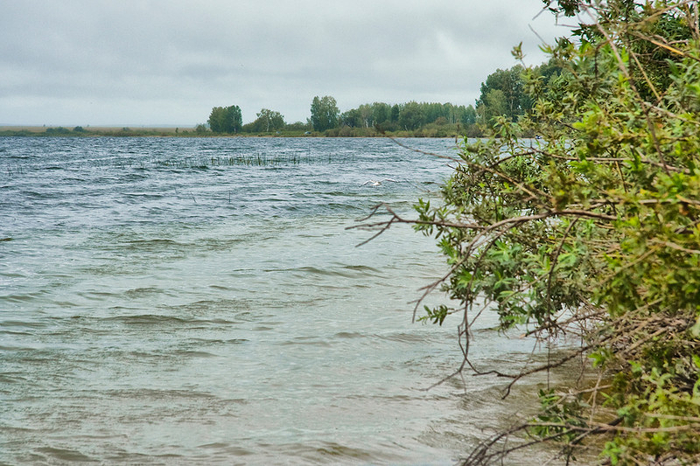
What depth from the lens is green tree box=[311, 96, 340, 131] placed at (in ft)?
571

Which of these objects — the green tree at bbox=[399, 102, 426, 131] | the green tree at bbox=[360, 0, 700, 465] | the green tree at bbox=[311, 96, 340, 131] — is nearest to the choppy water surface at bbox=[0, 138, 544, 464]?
the green tree at bbox=[360, 0, 700, 465]

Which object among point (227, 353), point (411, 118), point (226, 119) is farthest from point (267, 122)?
point (227, 353)

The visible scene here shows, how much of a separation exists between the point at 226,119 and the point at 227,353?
6902 inches

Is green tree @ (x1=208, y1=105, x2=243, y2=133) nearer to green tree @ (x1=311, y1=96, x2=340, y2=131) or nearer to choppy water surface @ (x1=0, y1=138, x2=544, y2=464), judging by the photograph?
green tree @ (x1=311, y1=96, x2=340, y2=131)

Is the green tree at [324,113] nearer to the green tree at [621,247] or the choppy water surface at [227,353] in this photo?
the choppy water surface at [227,353]

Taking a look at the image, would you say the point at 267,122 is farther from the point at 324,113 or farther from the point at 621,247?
the point at 621,247

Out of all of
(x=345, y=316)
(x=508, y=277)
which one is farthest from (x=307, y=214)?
(x=508, y=277)

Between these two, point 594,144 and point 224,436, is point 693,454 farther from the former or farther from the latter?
point 224,436

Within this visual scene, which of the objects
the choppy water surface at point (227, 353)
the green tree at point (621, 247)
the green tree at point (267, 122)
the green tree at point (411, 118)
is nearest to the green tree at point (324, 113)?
the green tree at point (267, 122)

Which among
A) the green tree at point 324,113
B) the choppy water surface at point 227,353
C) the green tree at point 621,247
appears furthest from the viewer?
the green tree at point 324,113

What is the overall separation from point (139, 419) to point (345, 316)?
3.99 meters

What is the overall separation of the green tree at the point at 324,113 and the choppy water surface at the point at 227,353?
161 metres

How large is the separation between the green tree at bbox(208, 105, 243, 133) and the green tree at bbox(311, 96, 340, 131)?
22460 mm

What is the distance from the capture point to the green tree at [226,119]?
571ft
